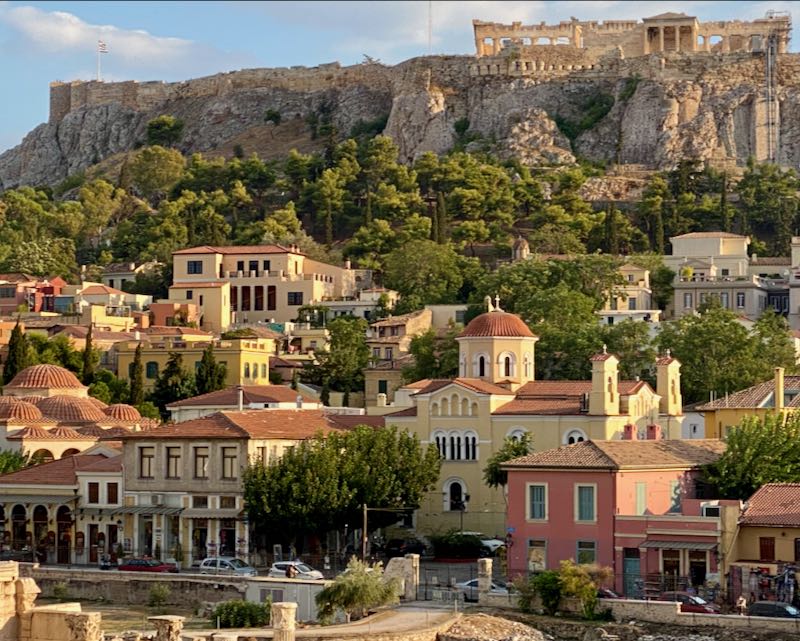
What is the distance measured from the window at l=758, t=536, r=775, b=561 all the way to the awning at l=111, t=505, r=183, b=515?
22.5m

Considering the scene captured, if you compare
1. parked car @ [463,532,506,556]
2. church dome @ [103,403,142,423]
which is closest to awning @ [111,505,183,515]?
parked car @ [463,532,506,556]

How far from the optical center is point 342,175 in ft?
494

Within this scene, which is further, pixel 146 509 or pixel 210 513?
pixel 146 509

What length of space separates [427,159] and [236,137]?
107 ft

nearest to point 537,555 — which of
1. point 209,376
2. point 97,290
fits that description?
point 209,376

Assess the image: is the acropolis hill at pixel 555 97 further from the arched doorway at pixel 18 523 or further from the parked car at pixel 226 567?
the parked car at pixel 226 567

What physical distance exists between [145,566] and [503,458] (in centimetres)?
1294

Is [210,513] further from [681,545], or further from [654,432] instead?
[681,545]

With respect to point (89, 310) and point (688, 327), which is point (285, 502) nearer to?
point (688, 327)

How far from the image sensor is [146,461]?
249 feet

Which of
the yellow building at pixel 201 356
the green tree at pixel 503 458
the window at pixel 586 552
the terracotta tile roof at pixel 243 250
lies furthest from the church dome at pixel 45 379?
the window at pixel 586 552

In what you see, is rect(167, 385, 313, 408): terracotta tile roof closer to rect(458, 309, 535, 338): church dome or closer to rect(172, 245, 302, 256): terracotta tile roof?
rect(458, 309, 535, 338): church dome

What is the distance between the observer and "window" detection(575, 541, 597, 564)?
209ft

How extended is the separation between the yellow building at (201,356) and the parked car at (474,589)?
42725 mm
